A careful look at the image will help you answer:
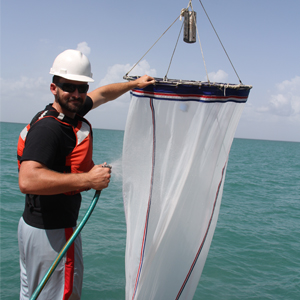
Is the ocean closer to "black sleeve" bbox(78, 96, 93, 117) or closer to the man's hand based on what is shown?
"black sleeve" bbox(78, 96, 93, 117)

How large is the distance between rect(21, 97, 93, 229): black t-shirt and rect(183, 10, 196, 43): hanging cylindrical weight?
158 cm

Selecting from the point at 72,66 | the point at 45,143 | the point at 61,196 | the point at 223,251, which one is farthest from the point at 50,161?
the point at 223,251

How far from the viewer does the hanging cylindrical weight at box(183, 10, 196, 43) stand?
9.80 feet

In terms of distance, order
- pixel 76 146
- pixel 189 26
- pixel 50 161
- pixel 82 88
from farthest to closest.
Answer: pixel 189 26 → pixel 82 88 → pixel 76 146 → pixel 50 161

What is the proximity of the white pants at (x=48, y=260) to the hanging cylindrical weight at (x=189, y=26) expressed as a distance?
2.14 m

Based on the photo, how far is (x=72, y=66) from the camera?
2.27 m

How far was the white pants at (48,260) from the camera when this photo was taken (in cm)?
221

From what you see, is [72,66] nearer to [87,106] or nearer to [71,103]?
[71,103]

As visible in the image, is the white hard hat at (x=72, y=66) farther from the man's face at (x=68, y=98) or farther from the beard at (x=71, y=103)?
the beard at (x=71, y=103)

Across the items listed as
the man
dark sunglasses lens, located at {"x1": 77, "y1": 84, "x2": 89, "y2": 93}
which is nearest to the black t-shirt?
the man

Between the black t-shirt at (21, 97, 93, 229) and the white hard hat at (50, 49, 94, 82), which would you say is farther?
the white hard hat at (50, 49, 94, 82)

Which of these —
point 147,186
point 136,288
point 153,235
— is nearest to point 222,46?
point 147,186

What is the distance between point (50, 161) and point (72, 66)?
2.57 ft

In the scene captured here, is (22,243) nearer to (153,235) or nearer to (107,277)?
(153,235)
